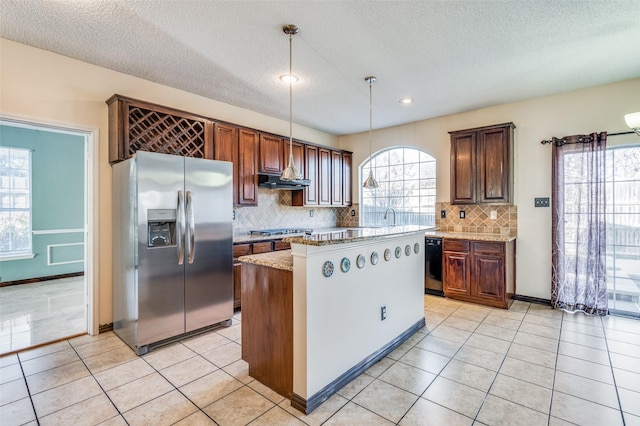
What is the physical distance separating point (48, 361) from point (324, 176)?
167 inches

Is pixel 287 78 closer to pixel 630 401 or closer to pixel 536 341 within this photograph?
pixel 536 341

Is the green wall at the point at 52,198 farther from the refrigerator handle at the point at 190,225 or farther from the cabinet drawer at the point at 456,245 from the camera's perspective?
the cabinet drawer at the point at 456,245

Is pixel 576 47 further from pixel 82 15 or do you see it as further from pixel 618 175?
pixel 82 15

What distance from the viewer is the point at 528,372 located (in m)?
2.40

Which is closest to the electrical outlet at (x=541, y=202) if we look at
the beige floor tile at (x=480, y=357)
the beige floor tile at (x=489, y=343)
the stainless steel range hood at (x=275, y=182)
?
the beige floor tile at (x=489, y=343)

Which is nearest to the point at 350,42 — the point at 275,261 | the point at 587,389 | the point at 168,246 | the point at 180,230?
the point at 275,261

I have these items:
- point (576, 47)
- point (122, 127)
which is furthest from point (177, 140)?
point (576, 47)

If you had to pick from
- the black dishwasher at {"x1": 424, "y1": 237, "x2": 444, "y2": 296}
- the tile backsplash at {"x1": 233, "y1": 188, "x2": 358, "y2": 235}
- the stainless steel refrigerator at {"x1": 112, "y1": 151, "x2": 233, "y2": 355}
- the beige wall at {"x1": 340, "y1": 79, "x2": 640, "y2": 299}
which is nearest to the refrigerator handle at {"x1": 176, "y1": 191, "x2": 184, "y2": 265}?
the stainless steel refrigerator at {"x1": 112, "y1": 151, "x2": 233, "y2": 355}

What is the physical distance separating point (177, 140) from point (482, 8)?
10.3ft

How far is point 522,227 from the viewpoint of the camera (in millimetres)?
4242

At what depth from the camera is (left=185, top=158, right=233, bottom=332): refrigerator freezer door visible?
3.05 metres

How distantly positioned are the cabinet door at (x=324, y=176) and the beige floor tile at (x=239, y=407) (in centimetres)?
363

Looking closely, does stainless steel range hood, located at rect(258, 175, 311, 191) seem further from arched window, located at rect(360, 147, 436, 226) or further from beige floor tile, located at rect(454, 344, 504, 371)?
beige floor tile, located at rect(454, 344, 504, 371)

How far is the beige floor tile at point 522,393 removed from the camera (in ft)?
6.61
